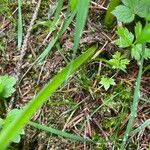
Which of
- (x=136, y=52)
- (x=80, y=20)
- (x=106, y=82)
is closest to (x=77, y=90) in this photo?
(x=106, y=82)

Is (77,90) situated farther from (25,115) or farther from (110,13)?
(25,115)

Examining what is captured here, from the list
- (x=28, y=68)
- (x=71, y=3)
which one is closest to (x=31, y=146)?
(x=28, y=68)

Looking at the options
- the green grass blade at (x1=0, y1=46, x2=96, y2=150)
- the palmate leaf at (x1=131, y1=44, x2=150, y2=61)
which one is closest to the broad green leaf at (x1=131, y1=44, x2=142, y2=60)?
the palmate leaf at (x1=131, y1=44, x2=150, y2=61)

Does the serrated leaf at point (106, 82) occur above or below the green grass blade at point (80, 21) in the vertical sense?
below

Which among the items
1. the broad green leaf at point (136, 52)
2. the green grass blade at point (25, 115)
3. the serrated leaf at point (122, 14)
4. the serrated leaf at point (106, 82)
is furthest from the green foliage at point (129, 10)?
the green grass blade at point (25, 115)

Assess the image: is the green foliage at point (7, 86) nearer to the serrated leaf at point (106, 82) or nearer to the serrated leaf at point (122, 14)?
the serrated leaf at point (106, 82)

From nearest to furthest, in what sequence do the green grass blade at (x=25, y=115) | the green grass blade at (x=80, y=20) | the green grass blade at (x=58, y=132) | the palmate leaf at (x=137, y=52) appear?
the green grass blade at (x=25, y=115), the green grass blade at (x=80, y=20), the green grass blade at (x=58, y=132), the palmate leaf at (x=137, y=52)

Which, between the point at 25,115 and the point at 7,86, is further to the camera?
the point at 7,86
